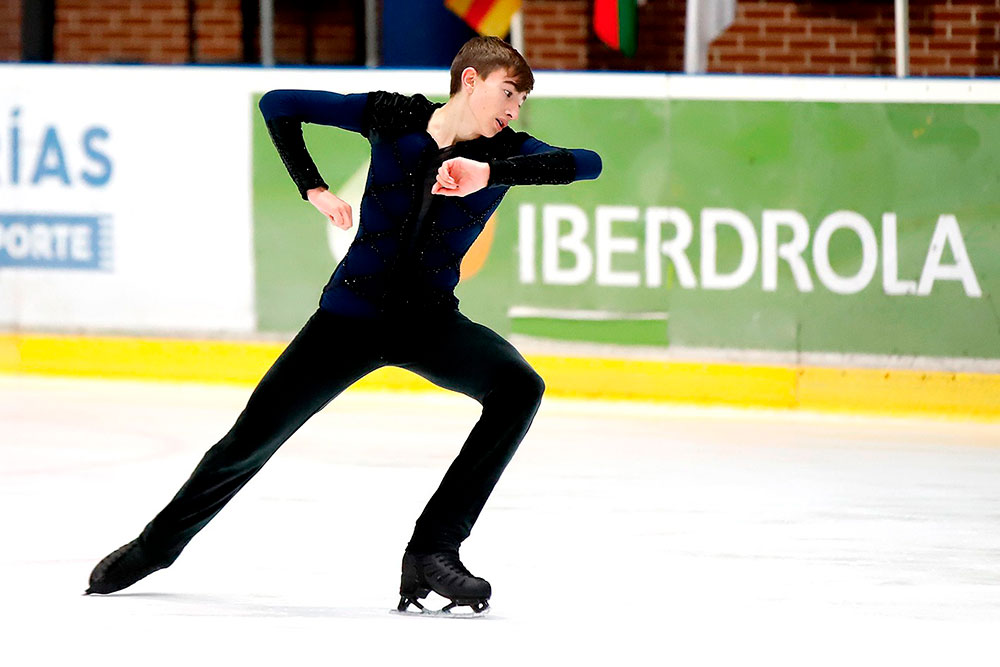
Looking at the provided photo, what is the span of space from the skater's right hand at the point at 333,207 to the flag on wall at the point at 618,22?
6.13 metres

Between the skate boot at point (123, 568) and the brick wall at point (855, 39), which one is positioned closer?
the skate boot at point (123, 568)

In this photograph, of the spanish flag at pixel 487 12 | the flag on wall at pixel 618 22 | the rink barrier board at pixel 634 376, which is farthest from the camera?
the spanish flag at pixel 487 12

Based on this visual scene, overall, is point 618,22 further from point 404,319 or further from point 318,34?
point 404,319

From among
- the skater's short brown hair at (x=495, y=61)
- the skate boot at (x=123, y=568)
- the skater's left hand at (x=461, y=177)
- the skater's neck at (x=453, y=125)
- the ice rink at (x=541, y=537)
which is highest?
the skater's short brown hair at (x=495, y=61)

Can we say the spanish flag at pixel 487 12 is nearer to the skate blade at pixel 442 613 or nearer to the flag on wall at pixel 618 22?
the flag on wall at pixel 618 22

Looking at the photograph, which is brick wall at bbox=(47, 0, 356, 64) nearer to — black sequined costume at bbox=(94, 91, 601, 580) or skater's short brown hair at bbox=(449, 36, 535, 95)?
black sequined costume at bbox=(94, 91, 601, 580)

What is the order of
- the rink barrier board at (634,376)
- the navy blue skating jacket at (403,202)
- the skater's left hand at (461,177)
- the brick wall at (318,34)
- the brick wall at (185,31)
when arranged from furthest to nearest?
1. the brick wall at (318,34)
2. the brick wall at (185,31)
3. the rink barrier board at (634,376)
4. the navy blue skating jacket at (403,202)
5. the skater's left hand at (461,177)

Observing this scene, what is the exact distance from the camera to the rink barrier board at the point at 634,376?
850cm

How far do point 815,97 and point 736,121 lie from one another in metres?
0.38

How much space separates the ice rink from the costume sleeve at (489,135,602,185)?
1045 mm

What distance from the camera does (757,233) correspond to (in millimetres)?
8750

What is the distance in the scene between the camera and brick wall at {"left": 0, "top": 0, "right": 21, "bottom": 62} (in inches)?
564

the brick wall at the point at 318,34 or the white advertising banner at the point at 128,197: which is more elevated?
the brick wall at the point at 318,34

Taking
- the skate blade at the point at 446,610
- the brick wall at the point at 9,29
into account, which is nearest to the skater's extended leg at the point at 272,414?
the skate blade at the point at 446,610
